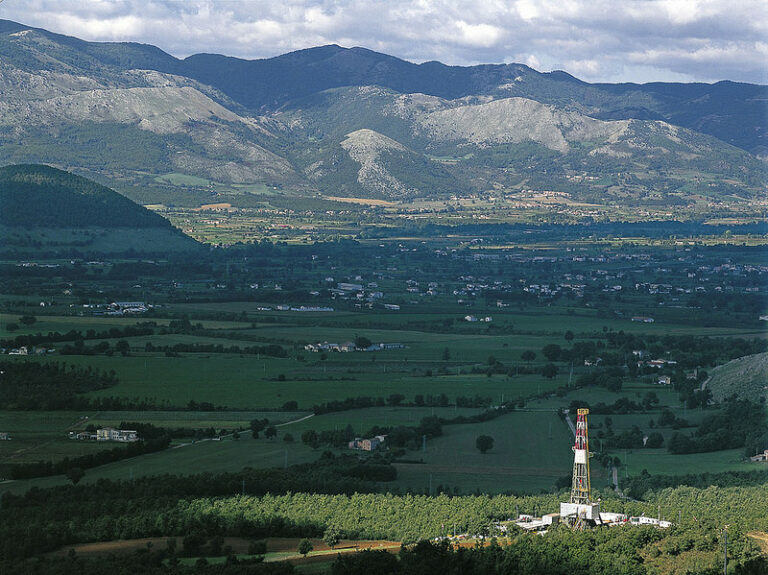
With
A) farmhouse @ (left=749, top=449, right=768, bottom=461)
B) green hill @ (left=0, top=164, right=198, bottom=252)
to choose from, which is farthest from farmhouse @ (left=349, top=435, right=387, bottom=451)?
green hill @ (left=0, top=164, right=198, bottom=252)

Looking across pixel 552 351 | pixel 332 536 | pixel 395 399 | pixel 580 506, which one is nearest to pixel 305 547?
pixel 332 536

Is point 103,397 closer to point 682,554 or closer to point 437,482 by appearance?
point 437,482

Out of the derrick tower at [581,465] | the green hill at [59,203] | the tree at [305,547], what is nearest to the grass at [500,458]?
the derrick tower at [581,465]

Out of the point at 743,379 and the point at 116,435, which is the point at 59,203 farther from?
the point at 743,379

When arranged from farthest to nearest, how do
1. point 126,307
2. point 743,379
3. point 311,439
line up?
point 126,307 < point 743,379 < point 311,439

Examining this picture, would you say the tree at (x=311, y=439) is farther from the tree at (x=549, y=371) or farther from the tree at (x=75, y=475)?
the tree at (x=549, y=371)

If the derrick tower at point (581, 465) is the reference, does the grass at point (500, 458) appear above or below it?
below
